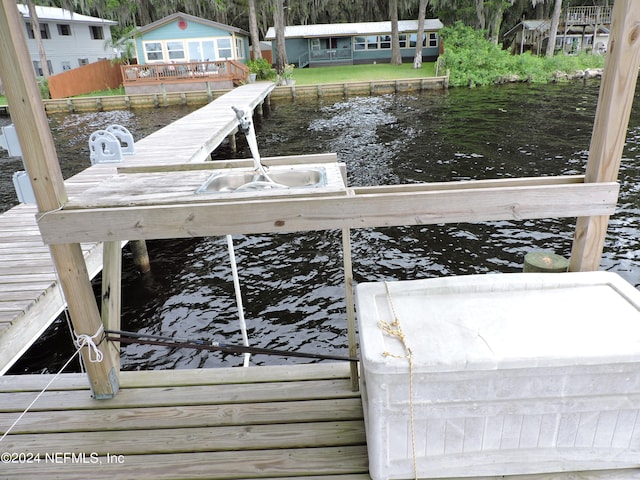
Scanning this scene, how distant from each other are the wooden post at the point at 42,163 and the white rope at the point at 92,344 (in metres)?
0.02

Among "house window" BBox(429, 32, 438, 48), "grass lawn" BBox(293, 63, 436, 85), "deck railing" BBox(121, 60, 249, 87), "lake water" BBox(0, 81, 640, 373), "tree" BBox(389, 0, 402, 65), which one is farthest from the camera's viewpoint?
"house window" BBox(429, 32, 438, 48)

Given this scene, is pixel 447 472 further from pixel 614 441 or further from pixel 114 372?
pixel 114 372

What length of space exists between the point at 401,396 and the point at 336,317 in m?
4.20

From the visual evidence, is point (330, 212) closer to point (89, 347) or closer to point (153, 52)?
point (89, 347)

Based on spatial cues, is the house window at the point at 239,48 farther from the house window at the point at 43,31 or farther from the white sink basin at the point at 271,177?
the white sink basin at the point at 271,177

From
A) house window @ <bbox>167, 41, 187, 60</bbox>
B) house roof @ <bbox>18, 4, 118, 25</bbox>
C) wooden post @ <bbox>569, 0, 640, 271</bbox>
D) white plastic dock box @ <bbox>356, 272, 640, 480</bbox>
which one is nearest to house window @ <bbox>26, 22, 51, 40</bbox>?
house roof @ <bbox>18, 4, 118, 25</bbox>

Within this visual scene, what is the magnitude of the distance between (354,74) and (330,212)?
93.8ft

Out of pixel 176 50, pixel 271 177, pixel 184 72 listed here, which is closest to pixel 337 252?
pixel 271 177

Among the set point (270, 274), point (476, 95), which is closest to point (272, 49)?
point (476, 95)

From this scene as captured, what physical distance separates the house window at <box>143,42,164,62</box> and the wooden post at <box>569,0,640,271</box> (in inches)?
1194

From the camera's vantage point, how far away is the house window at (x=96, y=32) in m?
33.4

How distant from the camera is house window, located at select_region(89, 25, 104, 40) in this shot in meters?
33.4

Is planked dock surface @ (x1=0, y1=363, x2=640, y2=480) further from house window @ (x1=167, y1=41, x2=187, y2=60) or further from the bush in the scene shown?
house window @ (x1=167, y1=41, x2=187, y2=60)

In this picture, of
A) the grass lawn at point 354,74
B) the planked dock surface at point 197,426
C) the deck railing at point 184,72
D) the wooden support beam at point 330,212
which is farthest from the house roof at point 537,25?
the planked dock surface at point 197,426
